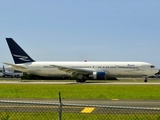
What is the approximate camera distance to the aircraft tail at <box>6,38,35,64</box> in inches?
2243

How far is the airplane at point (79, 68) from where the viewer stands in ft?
172

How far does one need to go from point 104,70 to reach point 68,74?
6574mm

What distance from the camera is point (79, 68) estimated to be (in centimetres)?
5478

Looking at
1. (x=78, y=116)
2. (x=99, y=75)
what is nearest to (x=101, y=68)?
(x=99, y=75)

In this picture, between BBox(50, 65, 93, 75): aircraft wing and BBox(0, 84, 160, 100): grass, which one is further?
BBox(50, 65, 93, 75): aircraft wing

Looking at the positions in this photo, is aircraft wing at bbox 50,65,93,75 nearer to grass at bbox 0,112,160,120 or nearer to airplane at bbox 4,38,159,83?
airplane at bbox 4,38,159,83

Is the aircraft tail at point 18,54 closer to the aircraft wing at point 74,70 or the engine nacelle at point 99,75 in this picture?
the aircraft wing at point 74,70

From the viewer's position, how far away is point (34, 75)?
195ft

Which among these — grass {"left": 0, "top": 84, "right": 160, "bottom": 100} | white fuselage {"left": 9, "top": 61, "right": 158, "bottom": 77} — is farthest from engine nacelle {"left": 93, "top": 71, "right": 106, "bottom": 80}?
grass {"left": 0, "top": 84, "right": 160, "bottom": 100}

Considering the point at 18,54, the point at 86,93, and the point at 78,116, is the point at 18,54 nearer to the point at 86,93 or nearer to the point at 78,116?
the point at 86,93

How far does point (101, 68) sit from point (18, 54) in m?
15.8

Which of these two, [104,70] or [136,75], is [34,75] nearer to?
[104,70]

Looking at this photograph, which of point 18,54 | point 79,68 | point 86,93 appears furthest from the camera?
point 18,54

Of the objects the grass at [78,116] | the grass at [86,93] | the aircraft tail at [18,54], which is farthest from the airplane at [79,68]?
the grass at [78,116]
